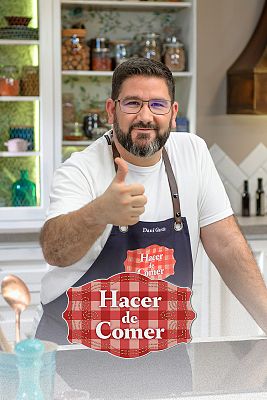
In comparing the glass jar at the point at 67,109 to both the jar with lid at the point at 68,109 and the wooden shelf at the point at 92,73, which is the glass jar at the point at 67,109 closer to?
the jar with lid at the point at 68,109

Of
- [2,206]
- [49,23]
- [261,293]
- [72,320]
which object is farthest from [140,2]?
[72,320]

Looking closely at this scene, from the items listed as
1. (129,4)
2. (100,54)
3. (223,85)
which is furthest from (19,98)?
(223,85)

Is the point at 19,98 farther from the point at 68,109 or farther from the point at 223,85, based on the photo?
the point at 223,85

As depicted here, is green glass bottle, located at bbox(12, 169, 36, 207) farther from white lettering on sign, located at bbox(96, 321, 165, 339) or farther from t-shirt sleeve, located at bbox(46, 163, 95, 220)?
white lettering on sign, located at bbox(96, 321, 165, 339)

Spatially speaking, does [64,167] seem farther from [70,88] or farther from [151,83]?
[70,88]

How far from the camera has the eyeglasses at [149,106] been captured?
196 centimetres

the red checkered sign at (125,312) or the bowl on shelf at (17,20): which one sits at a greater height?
the bowl on shelf at (17,20)

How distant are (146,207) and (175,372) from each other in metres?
0.63

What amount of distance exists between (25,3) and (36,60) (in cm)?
29

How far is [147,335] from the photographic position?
1525 millimetres

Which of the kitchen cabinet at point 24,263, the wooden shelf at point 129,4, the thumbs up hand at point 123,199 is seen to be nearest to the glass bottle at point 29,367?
the thumbs up hand at point 123,199

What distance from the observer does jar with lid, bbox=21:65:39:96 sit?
399 centimetres

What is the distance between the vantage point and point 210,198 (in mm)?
2213

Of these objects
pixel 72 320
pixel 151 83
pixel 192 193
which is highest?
pixel 151 83
